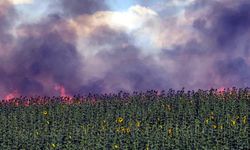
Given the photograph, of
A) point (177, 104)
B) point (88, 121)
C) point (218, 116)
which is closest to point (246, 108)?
point (218, 116)

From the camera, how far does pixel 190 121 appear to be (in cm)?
2770

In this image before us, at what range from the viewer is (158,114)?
2930 cm

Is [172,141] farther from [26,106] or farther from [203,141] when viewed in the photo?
[26,106]

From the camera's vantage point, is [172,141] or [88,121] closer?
[172,141]

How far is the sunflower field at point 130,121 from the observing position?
22.3 metres

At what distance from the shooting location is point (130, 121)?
2764cm

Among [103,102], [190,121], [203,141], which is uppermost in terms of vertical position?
[103,102]

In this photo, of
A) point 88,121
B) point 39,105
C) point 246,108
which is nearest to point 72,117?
point 88,121

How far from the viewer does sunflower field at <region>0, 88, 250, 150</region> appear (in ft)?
73.2

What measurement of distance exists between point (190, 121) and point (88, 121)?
464 centimetres

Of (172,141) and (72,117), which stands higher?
(72,117)

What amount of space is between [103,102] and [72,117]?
77.3 inches

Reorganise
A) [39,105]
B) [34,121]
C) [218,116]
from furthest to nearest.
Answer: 1. [39,105]
2. [34,121]
3. [218,116]

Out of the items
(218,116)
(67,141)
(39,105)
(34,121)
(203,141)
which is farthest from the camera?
(39,105)
